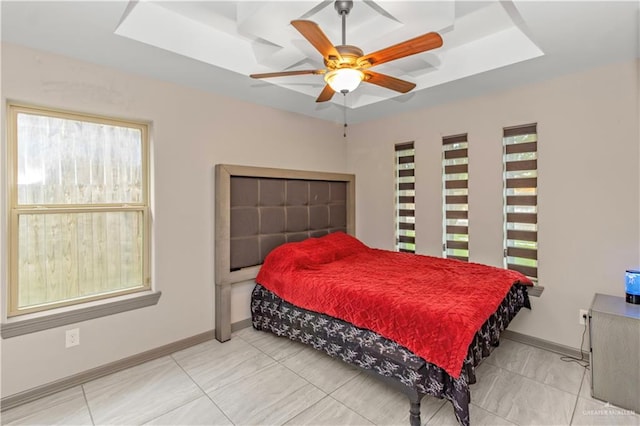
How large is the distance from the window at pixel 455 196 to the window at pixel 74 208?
2.98 m

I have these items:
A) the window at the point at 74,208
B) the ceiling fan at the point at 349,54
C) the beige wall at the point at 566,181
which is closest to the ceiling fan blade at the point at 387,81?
the ceiling fan at the point at 349,54

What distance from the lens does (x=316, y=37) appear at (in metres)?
1.63

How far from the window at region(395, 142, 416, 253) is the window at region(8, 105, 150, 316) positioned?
276 centimetres

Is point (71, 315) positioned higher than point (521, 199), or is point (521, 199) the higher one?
point (521, 199)

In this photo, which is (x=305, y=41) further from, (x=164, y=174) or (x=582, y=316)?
(x=582, y=316)

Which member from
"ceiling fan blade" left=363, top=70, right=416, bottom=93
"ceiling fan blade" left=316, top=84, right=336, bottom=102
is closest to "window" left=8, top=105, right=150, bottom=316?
"ceiling fan blade" left=316, top=84, right=336, bottom=102

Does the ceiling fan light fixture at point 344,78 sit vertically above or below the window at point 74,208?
above

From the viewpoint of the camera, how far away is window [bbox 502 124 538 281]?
2920 mm

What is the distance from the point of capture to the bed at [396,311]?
180 cm

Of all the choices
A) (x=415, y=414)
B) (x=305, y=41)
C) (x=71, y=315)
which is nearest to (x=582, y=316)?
(x=415, y=414)

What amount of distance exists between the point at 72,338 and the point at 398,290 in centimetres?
239

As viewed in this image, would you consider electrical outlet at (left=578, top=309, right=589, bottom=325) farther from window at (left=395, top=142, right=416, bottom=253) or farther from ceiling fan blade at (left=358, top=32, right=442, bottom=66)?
ceiling fan blade at (left=358, top=32, right=442, bottom=66)

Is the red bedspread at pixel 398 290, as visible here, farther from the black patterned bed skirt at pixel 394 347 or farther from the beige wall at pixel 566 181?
the beige wall at pixel 566 181

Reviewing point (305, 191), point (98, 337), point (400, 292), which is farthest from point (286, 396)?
point (305, 191)
